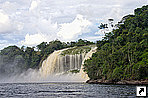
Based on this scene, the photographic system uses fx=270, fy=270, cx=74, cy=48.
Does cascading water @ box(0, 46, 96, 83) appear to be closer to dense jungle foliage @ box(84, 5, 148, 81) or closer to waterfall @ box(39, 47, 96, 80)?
waterfall @ box(39, 47, 96, 80)

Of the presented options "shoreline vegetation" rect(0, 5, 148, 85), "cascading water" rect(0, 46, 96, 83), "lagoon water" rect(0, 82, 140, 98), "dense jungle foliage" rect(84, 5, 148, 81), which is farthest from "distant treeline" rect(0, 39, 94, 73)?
"lagoon water" rect(0, 82, 140, 98)

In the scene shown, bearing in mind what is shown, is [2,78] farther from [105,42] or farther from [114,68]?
[114,68]

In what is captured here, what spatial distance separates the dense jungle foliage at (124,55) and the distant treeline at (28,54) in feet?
142

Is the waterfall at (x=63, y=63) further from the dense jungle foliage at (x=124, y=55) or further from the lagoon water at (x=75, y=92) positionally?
the lagoon water at (x=75, y=92)

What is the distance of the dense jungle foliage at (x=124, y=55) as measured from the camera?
60188 mm

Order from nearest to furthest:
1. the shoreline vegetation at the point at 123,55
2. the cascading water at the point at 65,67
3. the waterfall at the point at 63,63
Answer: the shoreline vegetation at the point at 123,55 < the cascading water at the point at 65,67 < the waterfall at the point at 63,63

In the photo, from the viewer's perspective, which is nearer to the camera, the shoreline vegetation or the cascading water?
the shoreline vegetation

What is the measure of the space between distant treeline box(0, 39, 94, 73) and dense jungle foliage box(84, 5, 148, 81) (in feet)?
142

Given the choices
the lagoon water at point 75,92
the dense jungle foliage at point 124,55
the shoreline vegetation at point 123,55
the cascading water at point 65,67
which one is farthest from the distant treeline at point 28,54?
the lagoon water at point 75,92

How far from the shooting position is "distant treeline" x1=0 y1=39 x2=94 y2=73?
125m

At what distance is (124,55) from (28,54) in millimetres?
79433

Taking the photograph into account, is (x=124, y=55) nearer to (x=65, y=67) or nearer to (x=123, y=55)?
(x=123, y=55)

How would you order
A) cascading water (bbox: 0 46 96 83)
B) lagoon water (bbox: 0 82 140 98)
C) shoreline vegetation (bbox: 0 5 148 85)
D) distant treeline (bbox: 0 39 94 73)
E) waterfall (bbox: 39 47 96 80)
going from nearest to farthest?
lagoon water (bbox: 0 82 140 98), shoreline vegetation (bbox: 0 5 148 85), cascading water (bbox: 0 46 96 83), waterfall (bbox: 39 47 96 80), distant treeline (bbox: 0 39 94 73)

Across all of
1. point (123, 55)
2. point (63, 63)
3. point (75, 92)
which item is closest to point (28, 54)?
point (63, 63)
